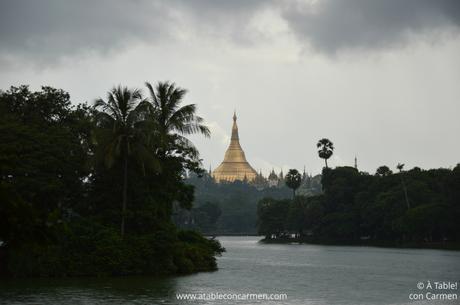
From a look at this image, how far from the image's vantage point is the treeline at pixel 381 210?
258 ft

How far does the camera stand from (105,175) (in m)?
37.7

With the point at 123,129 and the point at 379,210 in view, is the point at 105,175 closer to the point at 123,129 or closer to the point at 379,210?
the point at 123,129

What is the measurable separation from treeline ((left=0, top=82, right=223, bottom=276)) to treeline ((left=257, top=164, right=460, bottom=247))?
140ft

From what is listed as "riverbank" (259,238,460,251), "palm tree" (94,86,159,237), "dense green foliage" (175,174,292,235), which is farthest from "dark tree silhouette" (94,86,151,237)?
"dense green foliage" (175,174,292,235)

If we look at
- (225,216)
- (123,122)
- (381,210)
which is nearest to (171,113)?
(123,122)

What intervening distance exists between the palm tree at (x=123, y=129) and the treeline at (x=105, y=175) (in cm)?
5

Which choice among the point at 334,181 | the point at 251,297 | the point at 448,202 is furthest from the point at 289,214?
the point at 251,297

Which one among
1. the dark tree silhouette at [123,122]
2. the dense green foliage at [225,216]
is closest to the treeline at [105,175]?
the dark tree silhouette at [123,122]

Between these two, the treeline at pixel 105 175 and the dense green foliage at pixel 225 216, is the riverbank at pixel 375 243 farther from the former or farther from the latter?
the treeline at pixel 105 175

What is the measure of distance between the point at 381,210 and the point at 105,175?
56.2m

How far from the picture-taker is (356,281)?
37.7 m

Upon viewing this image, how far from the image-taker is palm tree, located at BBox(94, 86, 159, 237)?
1428 inches

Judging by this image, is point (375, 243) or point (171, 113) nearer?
point (171, 113)

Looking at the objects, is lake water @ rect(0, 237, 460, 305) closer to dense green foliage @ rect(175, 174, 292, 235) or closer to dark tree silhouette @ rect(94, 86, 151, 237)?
dark tree silhouette @ rect(94, 86, 151, 237)
